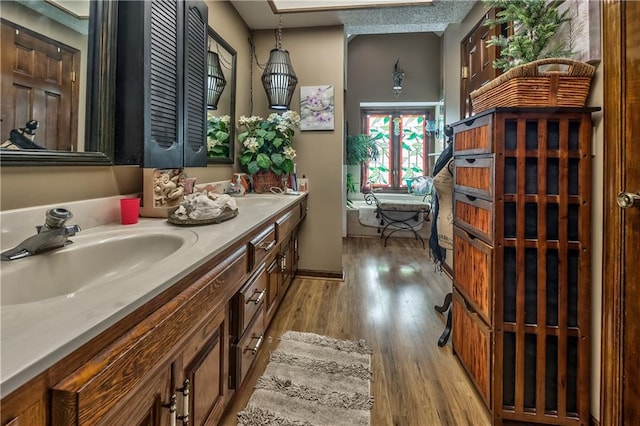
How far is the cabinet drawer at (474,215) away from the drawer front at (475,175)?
0.12ft

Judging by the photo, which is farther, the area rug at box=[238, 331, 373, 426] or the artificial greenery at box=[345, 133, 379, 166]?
the artificial greenery at box=[345, 133, 379, 166]

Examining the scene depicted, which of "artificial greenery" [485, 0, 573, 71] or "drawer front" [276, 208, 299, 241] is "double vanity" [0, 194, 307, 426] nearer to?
"drawer front" [276, 208, 299, 241]

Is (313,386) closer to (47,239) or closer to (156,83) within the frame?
(47,239)

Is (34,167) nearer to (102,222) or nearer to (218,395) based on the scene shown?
(102,222)

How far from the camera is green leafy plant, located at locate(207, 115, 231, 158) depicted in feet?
7.38

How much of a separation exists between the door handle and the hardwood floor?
3.36 ft

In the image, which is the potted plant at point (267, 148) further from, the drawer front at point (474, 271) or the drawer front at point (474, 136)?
the drawer front at point (474, 271)

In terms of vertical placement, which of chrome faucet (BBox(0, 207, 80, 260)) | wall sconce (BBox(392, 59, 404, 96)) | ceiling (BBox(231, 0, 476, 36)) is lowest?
chrome faucet (BBox(0, 207, 80, 260))

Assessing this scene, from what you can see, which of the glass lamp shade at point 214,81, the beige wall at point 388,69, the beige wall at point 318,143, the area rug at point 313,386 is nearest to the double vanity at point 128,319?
the area rug at point 313,386

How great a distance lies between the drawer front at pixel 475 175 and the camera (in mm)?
1330

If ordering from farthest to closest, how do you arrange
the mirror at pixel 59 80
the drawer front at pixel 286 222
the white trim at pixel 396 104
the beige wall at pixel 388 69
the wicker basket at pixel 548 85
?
the white trim at pixel 396 104 < the beige wall at pixel 388 69 < the drawer front at pixel 286 222 < the wicker basket at pixel 548 85 < the mirror at pixel 59 80

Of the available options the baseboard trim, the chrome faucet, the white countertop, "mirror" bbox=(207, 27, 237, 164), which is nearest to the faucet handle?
the chrome faucet

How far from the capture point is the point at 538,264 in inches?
49.9

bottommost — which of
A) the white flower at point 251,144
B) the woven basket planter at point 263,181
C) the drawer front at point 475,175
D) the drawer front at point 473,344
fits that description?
the drawer front at point 473,344
